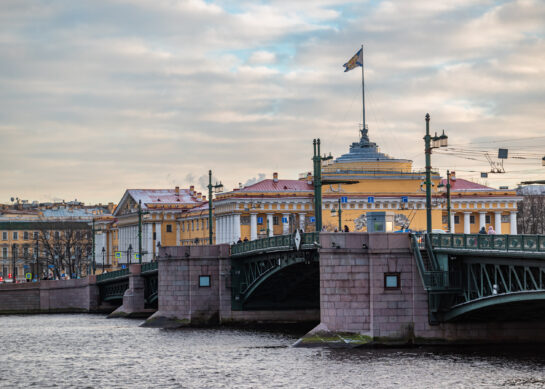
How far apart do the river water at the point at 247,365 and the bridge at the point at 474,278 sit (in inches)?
56.6

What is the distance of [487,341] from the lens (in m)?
45.7

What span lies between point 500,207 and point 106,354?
6651 cm

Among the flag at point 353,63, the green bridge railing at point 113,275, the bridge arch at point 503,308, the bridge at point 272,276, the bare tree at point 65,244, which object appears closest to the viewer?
the bridge arch at point 503,308

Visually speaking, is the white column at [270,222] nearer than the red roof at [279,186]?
Yes

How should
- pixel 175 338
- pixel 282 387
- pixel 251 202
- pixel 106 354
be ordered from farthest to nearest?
pixel 251 202 → pixel 175 338 → pixel 106 354 → pixel 282 387

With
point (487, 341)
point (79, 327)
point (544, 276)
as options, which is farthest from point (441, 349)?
point (79, 327)

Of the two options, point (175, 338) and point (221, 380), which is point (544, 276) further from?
point (175, 338)

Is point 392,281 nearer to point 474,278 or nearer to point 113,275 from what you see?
point 474,278

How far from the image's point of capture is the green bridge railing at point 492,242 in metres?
37.0

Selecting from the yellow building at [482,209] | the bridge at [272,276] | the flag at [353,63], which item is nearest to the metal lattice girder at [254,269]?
the bridge at [272,276]

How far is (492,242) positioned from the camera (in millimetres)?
39750

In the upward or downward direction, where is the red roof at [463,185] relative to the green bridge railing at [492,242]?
upward

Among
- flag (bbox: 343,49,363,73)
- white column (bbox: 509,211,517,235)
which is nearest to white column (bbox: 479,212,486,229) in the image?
white column (bbox: 509,211,517,235)

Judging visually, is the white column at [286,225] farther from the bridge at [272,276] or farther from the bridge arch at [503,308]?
the bridge arch at [503,308]
